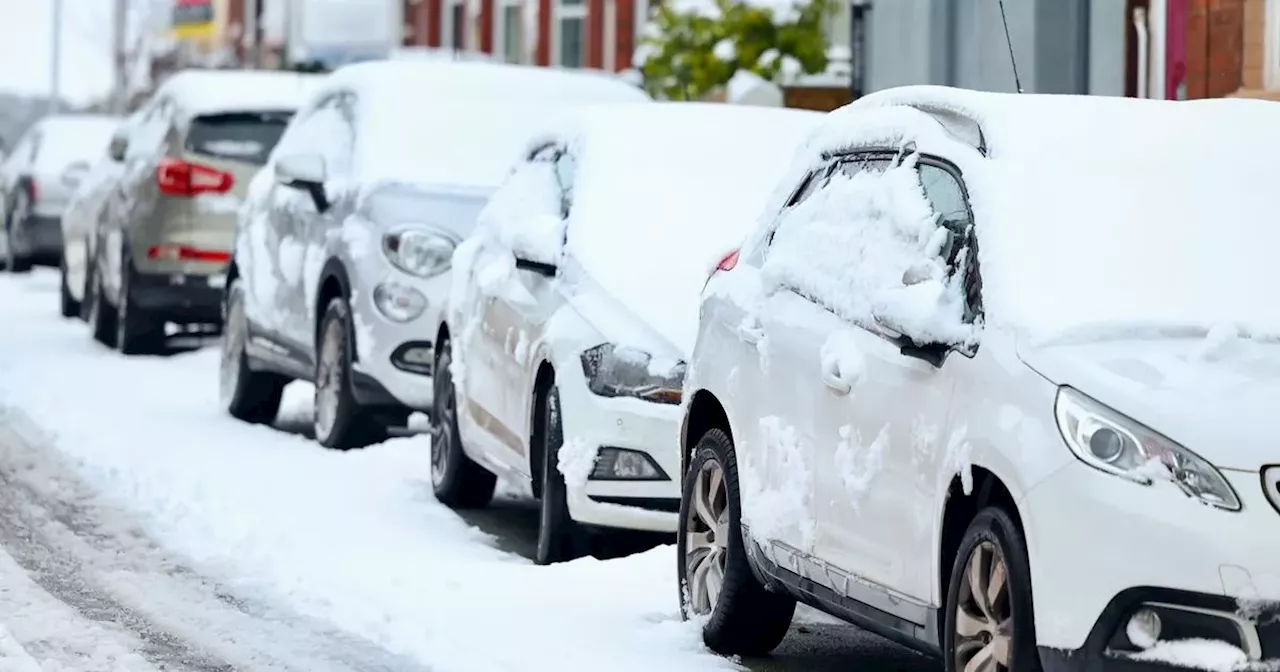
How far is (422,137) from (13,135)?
2690 inches

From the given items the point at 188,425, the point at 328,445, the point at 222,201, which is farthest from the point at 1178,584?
the point at 222,201

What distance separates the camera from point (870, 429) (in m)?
7.07

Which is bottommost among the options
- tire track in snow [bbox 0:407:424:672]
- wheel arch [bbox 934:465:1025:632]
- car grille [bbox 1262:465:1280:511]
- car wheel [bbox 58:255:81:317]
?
tire track in snow [bbox 0:407:424:672]

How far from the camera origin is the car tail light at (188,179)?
60.6 feet

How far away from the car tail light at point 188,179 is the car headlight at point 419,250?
553 centimetres

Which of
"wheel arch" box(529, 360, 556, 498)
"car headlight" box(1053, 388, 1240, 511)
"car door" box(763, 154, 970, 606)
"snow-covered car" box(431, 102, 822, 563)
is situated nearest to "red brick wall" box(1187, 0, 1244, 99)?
"snow-covered car" box(431, 102, 822, 563)

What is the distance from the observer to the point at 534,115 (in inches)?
567

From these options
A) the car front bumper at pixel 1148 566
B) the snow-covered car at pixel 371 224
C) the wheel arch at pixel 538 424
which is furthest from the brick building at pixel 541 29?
the car front bumper at pixel 1148 566

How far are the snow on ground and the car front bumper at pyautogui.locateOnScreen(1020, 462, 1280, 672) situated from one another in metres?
2.20

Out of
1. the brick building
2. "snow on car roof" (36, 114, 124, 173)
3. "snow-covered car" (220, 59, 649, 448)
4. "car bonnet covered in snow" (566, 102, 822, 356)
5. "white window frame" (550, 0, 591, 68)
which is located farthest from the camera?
"white window frame" (550, 0, 591, 68)

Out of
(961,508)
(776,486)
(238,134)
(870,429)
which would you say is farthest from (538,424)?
(238,134)

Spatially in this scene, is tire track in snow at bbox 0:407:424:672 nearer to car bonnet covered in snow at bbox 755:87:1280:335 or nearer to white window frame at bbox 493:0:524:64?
car bonnet covered in snow at bbox 755:87:1280:335

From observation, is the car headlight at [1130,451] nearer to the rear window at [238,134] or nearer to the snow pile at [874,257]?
the snow pile at [874,257]

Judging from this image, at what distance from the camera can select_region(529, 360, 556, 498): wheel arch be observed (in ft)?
33.8
